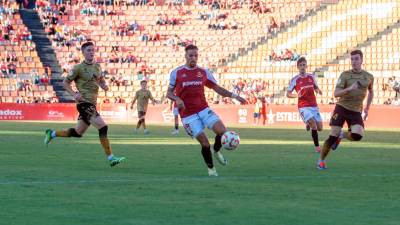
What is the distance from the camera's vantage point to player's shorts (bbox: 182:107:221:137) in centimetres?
1659

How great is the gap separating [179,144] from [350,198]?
16.7 meters

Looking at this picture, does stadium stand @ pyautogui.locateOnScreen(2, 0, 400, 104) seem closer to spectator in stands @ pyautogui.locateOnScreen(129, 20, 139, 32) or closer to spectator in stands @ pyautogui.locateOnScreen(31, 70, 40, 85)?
spectator in stands @ pyautogui.locateOnScreen(129, 20, 139, 32)

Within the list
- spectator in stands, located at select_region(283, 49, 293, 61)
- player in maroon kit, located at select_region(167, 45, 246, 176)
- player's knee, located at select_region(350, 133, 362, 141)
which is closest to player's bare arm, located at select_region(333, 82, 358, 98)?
player's knee, located at select_region(350, 133, 362, 141)

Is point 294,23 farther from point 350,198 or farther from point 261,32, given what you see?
point 350,198

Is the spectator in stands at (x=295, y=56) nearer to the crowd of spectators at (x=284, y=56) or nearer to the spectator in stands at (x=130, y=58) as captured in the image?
the crowd of spectators at (x=284, y=56)

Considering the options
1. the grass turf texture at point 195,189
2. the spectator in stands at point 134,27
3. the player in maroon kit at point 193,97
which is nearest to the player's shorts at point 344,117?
the grass turf texture at point 195,189

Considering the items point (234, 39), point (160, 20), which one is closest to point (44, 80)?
point (160, 20)

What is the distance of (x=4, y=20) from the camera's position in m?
69.1

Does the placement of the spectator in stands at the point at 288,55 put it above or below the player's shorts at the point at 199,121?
below

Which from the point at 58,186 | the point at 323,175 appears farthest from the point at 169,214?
the point at 323,175

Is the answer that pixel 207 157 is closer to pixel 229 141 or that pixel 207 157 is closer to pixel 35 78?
pixel 229 141

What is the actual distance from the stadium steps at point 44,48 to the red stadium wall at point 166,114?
2.39 meters

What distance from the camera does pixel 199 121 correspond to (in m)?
16.7

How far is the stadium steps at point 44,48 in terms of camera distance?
64.8 metres
